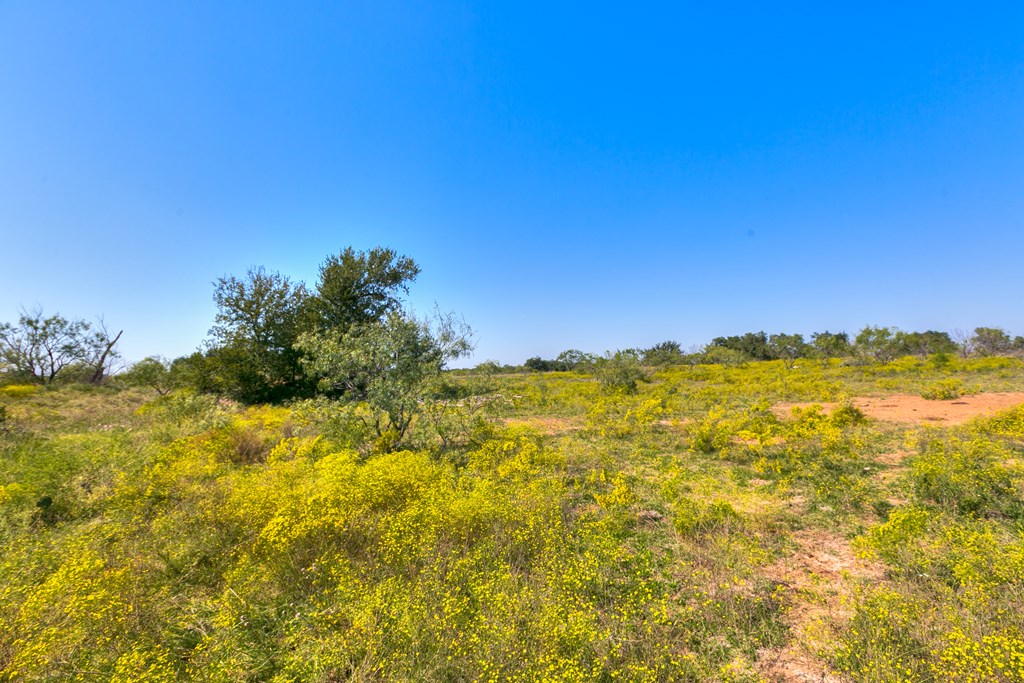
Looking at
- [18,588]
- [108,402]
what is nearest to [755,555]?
[18,588]

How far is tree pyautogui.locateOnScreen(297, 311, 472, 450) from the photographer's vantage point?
8312mm

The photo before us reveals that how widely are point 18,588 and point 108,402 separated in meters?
22.4

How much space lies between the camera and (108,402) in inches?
750

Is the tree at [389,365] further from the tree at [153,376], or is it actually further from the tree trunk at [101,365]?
the tree trunk at [101,365]

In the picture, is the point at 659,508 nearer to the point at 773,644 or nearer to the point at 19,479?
the point at 773,644

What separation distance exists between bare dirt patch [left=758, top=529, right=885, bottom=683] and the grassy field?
3 centimetres

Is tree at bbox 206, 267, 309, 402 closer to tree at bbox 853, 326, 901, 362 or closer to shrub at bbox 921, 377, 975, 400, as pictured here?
shrub at bbox 921, 377, 975, 400

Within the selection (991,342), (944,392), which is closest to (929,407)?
(944,392)

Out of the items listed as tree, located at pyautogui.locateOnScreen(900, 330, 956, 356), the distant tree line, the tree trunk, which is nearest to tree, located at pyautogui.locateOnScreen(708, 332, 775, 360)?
the distant tree line

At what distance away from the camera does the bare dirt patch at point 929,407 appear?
11250 mm

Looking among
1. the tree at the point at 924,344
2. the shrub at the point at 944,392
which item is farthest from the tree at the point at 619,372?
the tree at the point at 924,344

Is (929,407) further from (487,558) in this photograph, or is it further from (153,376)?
(153,376)

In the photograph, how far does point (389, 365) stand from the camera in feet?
28.9

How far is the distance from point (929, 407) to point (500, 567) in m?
17.1
